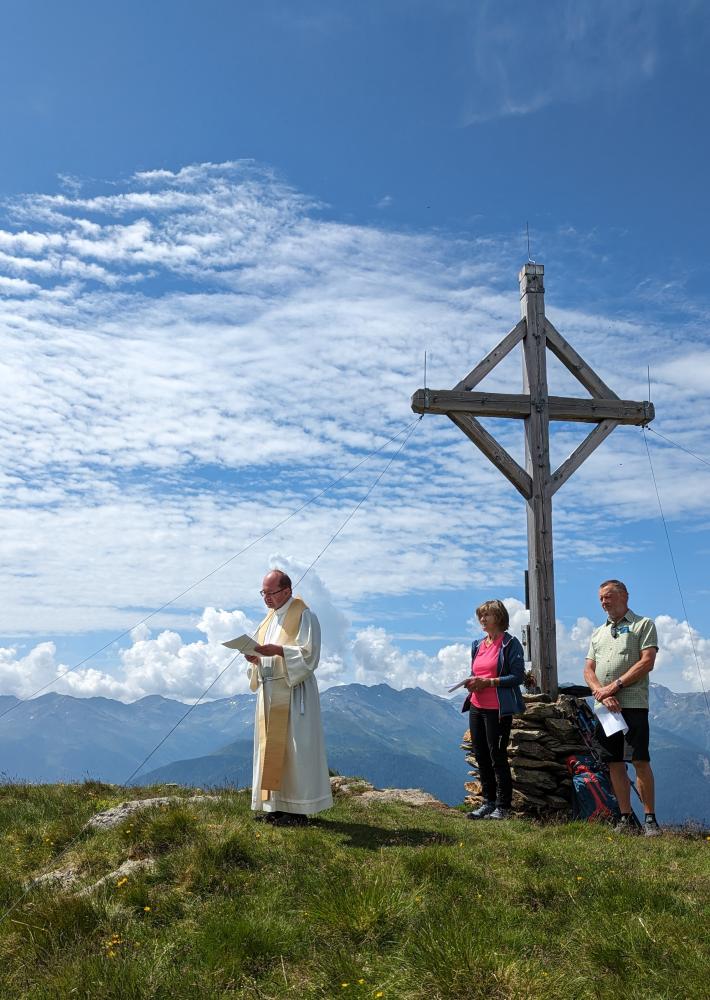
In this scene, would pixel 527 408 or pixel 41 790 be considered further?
pixel 527 408

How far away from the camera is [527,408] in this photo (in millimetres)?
11617

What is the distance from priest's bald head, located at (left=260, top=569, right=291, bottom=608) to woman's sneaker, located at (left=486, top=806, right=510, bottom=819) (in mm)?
3362

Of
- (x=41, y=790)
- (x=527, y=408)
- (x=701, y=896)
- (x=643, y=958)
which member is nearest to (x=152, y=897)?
(x=643, y=958)

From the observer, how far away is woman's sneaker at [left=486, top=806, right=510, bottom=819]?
29.7 feet

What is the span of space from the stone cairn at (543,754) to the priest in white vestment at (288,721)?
9.42 ft

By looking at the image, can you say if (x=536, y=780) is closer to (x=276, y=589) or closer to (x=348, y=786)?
(x=348, y=786)

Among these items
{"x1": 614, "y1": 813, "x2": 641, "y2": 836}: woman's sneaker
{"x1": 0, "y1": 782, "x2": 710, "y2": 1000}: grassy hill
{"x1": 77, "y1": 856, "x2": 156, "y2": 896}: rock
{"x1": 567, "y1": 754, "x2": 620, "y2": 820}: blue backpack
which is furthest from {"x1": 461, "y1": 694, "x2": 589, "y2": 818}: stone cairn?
{"x1": 77, "y1": 856, "x2": 156, "y2": 896}: rock

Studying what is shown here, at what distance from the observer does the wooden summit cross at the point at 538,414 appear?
36.5 feet

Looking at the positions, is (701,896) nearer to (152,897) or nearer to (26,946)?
(152,897)

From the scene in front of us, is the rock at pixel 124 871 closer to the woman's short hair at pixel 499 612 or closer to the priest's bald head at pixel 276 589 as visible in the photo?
the priest's bald head at pixel 276 589

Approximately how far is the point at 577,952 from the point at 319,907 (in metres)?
1.55

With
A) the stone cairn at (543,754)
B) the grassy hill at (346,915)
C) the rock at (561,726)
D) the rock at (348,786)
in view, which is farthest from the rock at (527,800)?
the grassy hill at (346,915)

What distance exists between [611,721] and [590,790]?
6.70 feet

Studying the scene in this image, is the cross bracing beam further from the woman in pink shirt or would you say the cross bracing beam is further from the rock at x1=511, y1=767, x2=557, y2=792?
the rock at x1=511, y1=767, x2=557, y2=792
